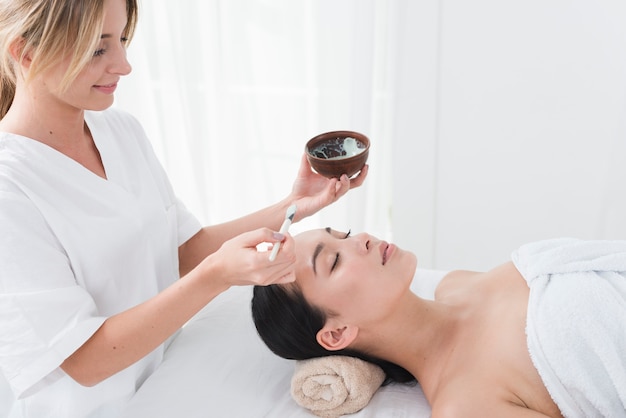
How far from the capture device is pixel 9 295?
119 cm

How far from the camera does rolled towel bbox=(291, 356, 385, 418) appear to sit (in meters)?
1.43

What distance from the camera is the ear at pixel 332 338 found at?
57.7 inches

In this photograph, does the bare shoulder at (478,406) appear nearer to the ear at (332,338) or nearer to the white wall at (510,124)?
the ear at (332,338)

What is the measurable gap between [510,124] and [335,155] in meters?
1.23

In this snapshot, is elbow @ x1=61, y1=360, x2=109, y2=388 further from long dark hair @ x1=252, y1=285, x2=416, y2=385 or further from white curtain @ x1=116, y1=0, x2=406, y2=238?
white curtain @ x1=116, y1=0, x2=406, y2=238

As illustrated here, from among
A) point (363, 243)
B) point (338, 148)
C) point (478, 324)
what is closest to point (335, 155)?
point (338, 148)

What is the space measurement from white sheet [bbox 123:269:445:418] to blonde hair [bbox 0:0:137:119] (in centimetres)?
79

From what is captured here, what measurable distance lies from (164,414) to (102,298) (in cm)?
32

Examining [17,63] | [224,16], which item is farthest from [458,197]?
[17,63]

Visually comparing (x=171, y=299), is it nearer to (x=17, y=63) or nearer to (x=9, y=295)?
(x=9, y=295)

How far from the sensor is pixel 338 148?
1.57 m

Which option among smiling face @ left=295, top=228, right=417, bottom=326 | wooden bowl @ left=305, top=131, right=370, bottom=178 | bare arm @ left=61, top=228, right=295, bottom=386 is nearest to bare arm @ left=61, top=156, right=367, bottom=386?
bare arm @ left=61, top=228, right=295, bottom=386

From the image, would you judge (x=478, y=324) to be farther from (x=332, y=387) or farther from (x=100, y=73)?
(x=100, y=73)

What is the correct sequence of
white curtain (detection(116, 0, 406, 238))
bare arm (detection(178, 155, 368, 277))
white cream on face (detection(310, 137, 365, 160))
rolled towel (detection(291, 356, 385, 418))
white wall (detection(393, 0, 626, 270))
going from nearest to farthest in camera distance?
rolled towel (detection(291, 356, 385, 418)), white cream on face (detection(310, 137, 365, 160)), bare arm (detection(178, 155, 368, 277)), white wall (detection(393, 0, 626, 270)), white curtain (detection(116, 0, 406, 238))
